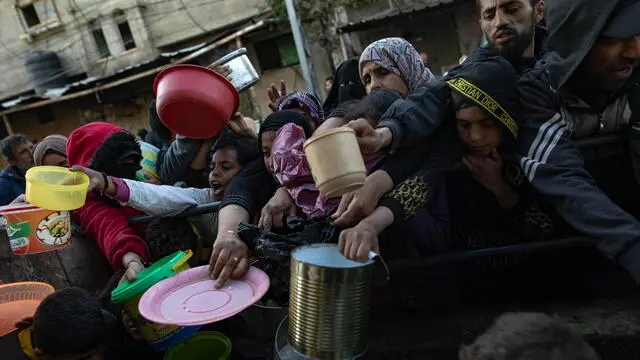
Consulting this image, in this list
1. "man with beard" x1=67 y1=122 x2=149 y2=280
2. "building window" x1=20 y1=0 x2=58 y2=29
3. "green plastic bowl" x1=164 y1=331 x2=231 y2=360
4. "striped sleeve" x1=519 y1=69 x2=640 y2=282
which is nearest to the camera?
"striped sleeve" x1=519 y1=69 x2=640 y2=282

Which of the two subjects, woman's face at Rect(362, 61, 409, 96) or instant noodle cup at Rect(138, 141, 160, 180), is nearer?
woman's face at Rect(362, 61, 409, 96)

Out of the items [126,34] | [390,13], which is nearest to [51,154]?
[390,13]

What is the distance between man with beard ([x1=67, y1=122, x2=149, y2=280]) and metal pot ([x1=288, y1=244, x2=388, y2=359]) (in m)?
1.09

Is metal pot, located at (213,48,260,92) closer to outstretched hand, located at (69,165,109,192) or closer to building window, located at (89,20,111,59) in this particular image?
outstretched hand, located at (69,165,109,192)

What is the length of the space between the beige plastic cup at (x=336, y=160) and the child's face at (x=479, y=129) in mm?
682

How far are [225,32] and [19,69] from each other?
10562mm

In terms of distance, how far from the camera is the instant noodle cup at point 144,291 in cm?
192

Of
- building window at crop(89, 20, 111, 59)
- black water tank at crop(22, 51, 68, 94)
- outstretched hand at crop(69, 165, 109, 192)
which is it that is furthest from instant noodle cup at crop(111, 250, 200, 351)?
black water tank at crop(22, 51, 68, 94)

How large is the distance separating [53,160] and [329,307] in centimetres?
286

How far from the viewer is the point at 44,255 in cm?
230

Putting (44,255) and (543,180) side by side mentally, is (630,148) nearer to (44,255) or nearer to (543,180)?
(543,180)

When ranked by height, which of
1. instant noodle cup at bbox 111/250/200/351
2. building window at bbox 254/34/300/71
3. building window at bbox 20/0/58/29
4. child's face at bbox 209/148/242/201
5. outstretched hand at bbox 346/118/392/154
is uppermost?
building window at bbox 20/0/58/29

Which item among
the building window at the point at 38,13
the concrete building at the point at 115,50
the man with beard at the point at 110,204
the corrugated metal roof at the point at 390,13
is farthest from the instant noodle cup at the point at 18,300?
the building window at the point at 38,13

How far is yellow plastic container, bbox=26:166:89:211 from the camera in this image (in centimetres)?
193
